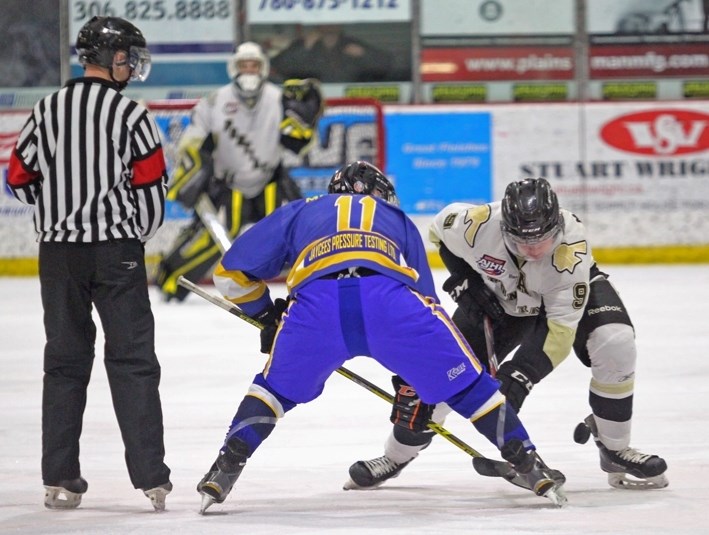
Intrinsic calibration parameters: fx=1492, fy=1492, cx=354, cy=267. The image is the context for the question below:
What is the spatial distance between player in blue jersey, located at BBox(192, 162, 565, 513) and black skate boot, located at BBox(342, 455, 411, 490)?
17.0 inches

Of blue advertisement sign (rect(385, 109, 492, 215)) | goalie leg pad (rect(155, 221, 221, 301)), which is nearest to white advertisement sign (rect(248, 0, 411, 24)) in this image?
blue advertisement sign (rect(385, 109, 492, 215))

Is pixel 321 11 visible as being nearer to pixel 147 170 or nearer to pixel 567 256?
pixel 567 256

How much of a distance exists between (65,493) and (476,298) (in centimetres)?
122

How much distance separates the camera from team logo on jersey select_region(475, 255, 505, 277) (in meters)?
3.99

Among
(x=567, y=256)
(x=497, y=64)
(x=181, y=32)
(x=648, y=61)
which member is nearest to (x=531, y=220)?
(x=567, y=256)

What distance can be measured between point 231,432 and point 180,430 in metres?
1.29

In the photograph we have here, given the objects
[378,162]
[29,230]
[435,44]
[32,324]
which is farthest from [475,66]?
[32,324]

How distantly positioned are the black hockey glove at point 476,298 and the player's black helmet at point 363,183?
1.46 feet

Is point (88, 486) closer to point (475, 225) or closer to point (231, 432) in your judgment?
point (231, 432)

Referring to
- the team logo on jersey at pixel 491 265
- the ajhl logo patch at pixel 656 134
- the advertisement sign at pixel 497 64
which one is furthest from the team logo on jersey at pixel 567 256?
the advertisement sign at pixel 497 64

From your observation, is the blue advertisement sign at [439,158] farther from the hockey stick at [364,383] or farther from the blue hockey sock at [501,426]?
the blue hockey sock at [501,426]

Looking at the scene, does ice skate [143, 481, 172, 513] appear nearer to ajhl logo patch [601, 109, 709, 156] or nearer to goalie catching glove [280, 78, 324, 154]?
goalie catching glove [280, 78, 324, 154]

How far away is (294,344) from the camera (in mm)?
3484

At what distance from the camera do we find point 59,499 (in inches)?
144
